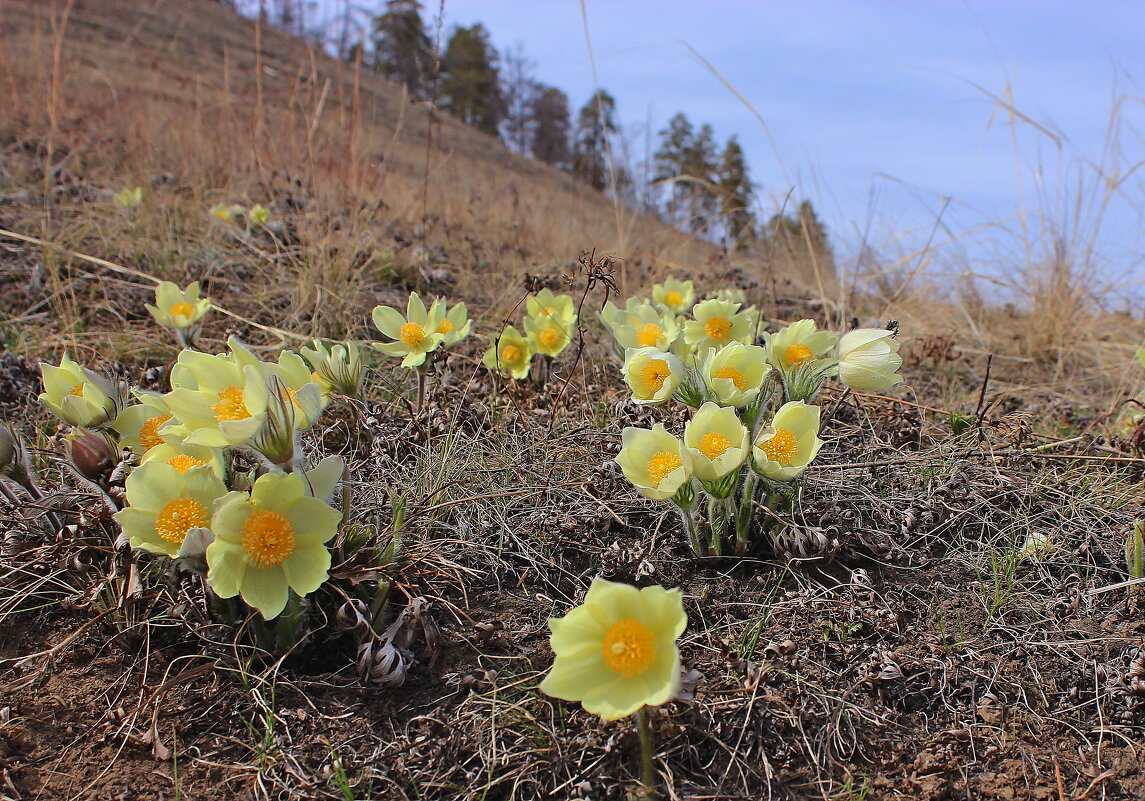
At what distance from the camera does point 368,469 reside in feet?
6.38

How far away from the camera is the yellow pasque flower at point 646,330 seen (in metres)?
1.90

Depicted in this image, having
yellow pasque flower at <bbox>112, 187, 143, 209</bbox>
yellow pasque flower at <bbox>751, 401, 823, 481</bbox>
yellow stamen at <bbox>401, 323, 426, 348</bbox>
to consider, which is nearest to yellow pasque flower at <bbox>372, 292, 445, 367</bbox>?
yellow stamen at <bbox>401, 323, 426, 348</bbox>

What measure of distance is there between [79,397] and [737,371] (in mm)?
1407

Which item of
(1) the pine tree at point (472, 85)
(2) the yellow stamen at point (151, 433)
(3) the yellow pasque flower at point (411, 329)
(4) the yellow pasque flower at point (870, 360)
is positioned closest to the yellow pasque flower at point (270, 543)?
(2) the yellow stamen at point (151, 433)

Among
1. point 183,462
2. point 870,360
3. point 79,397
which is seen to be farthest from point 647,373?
point 79,397

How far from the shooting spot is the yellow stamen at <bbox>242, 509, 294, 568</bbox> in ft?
3.82

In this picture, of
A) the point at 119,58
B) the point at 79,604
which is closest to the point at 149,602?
the point at 79,604

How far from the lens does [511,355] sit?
2350mm

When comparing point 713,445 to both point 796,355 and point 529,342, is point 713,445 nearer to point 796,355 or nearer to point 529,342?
point 796,355

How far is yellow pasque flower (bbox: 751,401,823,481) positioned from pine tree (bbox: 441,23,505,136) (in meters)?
26.2

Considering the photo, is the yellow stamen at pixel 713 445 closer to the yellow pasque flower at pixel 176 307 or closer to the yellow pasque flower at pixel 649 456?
the yellow pasque flower at pixel 649 456

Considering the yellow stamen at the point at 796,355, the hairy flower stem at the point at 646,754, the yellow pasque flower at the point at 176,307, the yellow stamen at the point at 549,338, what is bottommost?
the hairy flower stem at the point at 646,754

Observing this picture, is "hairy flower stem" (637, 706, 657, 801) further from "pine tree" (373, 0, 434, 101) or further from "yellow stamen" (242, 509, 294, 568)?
"pine tree" (373, 0, 434, 101)

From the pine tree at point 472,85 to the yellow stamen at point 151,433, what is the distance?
26049mm
